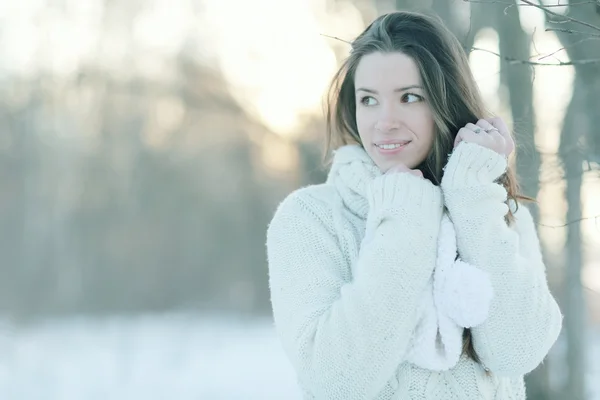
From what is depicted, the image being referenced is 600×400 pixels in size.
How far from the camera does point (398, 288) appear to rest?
6.38ft

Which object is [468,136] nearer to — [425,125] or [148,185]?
[425,125]

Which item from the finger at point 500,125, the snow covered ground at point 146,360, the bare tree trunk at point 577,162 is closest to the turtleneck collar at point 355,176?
the finger at point 500,125

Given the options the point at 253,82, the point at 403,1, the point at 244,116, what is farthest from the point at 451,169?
the point at 244,116

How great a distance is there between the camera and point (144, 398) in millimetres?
9172

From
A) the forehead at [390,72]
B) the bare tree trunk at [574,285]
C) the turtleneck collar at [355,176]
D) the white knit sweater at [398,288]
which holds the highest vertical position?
the forehead at [390,72]

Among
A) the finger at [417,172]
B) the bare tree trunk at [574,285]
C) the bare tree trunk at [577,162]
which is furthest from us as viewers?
the bare tree trunk at [574,285]

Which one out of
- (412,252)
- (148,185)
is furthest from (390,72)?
(148,185)

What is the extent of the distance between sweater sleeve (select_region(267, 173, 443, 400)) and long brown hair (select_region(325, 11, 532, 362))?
0.66ft

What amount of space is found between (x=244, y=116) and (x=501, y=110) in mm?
10705

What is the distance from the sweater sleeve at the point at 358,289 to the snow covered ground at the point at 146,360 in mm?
4492

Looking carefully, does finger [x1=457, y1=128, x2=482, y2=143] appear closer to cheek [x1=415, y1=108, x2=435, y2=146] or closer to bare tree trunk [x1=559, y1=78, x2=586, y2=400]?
cheek [x1=415, y1=108, x2=435, y2=146]

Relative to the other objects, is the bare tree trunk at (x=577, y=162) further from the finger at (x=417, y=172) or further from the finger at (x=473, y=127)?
the finger at (x=417, y=172)

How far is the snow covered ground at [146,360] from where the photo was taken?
9.45 m

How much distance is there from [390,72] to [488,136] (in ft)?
0.97
